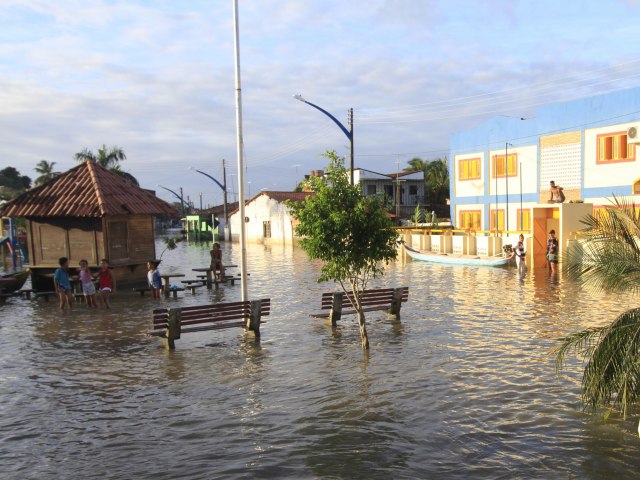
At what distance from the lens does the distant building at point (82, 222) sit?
22.4m

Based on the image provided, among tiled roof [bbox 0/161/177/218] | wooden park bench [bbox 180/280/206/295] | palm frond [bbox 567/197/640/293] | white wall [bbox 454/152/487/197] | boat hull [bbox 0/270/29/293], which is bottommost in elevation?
wooden park bench [bbox 180/280/206/295]

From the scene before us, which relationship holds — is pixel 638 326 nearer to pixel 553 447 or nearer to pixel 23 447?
pixel 553 447

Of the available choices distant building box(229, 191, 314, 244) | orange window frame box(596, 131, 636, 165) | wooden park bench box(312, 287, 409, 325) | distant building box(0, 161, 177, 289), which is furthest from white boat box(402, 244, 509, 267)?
distant building box(229, 191, 314, 244)

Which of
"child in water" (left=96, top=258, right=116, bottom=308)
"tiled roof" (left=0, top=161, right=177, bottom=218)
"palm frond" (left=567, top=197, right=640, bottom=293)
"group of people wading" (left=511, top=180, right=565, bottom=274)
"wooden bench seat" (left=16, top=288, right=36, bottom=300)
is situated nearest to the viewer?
"palm frond" (left=567, top=197, right=640, bottom=293)

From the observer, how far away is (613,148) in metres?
30.9

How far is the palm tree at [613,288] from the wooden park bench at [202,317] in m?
8.34

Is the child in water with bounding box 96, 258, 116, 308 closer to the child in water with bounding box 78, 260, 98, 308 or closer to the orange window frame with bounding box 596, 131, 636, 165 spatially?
the child in water with bounding box 78, 260, 98, 308

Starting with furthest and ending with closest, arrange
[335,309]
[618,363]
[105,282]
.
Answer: [105,282], [335,309], [618,363]

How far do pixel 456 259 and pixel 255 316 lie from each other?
20.1m

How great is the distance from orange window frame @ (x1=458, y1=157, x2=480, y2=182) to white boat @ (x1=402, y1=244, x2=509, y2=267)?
27.6 ft

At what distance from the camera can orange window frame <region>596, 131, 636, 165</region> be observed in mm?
30062

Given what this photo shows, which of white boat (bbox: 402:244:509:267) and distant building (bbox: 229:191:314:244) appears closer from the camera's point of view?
white boat (bbox: 402:244:509:267)

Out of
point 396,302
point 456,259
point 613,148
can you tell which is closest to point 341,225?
point 396,302

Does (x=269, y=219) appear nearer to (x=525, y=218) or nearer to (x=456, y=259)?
(x=525, y=218)
